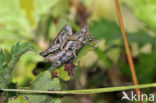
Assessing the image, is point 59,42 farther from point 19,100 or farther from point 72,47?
point 19,100

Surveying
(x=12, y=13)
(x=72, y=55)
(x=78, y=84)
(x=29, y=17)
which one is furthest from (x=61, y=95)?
(x=29, y=17)

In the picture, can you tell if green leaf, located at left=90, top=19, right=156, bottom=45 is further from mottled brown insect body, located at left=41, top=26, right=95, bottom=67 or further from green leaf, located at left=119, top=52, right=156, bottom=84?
mottled brown insect body, located at left=41, top=26, right=95, bottom=67

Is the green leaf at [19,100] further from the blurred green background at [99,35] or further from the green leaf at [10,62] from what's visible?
the blurred green background at [99,35]

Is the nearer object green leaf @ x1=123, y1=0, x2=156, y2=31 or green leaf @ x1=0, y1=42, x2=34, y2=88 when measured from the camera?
green leaf @ x1=0, y1=42, x2=34, y2=88

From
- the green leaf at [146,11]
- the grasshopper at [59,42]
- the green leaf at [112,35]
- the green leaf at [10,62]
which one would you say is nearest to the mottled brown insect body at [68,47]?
the grasshopper at [59,42]

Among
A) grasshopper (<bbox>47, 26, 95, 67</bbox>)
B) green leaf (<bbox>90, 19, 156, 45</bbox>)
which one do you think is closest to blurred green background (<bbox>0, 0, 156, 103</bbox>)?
green leaf (<bbox>90, 19, 156, 45</bbox>)

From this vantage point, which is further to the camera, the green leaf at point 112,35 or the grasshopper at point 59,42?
the green leaf at point 112,35

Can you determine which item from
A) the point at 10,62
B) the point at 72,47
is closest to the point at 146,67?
the point at 72,47
